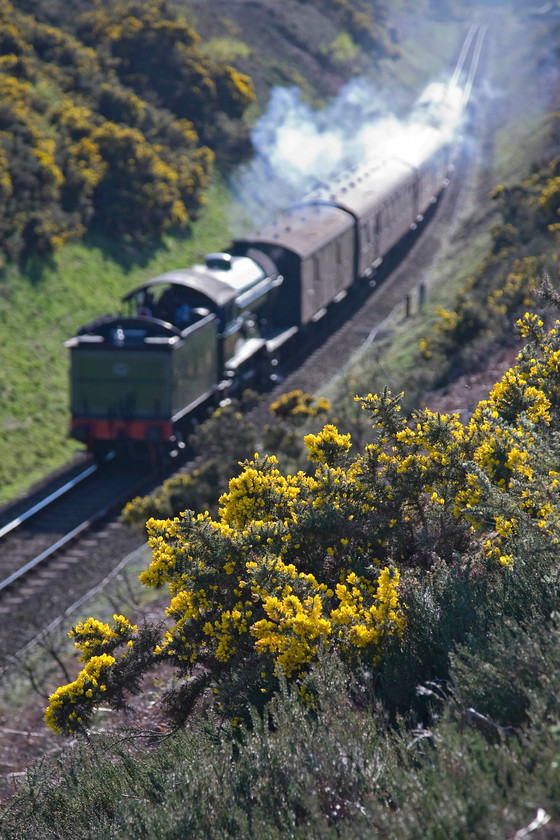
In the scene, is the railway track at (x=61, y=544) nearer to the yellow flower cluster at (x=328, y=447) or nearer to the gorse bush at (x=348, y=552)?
the gorse bush at (x=348, y=552)

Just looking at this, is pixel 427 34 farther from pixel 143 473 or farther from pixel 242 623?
pixel 242 623

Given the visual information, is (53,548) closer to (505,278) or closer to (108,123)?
(505,278)

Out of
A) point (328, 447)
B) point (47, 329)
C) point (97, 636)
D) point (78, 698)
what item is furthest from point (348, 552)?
point (47, 329)

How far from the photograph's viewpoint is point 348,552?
676 centimetres

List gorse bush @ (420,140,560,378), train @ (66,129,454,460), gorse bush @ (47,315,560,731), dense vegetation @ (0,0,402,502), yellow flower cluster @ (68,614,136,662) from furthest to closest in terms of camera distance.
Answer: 1. dense vegetation @ (0,0,402,502)
2. gorse bush @ (420,140,560,378)
3. train @ (66,129,454,460)
4. yellow flower cluster @ (68,614,136,662)
5. gorse bush @ (47,315,560,731)

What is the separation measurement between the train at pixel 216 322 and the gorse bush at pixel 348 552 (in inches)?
331

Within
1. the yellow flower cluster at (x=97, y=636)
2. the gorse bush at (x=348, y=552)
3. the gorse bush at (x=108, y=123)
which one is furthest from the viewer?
the gorse bush at (x=108, y=123)

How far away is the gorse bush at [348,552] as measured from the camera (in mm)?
5656

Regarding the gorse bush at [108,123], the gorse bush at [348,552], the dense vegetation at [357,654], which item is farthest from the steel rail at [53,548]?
the gorse bush at [108,123]

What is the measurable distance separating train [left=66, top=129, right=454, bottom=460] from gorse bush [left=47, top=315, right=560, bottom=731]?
841 centimetres

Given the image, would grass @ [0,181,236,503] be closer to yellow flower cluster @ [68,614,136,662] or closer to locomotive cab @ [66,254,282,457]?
locomotive cab @ [66,254,282,457]

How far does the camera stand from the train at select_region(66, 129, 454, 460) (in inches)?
598

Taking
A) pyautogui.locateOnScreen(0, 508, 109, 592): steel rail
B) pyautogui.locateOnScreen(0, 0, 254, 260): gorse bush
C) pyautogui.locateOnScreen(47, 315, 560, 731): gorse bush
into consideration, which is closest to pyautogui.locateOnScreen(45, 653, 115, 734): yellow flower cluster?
pyautogui.locateOnScreen(47, 315, 560, 731): gorse bush

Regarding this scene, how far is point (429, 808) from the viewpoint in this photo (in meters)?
3.75
